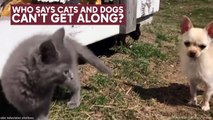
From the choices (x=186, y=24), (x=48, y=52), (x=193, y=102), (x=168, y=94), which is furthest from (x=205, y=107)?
(x=48, y=52)

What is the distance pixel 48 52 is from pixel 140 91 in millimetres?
2617

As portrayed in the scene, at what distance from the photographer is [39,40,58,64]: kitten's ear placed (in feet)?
11.2

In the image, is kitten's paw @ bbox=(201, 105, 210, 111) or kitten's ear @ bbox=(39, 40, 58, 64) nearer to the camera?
kitten's ear @ bbox=(39, 40, 58, 64)

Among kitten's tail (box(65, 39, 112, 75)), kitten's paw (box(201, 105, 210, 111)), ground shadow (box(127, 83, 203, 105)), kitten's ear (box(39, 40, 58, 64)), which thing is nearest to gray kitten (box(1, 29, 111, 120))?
kitten's ear (box(39, 40, 58, 64))

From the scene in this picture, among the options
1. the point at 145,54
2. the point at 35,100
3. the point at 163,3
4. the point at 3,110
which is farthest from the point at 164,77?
the point at 163,3

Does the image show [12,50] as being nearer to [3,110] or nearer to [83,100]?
[3,110]

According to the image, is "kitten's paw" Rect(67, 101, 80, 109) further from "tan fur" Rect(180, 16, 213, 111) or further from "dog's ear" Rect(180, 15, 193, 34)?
"dog's ear" Rect(180, 15, 193, 34)

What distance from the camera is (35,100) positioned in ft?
12.5

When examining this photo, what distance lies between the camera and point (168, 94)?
19.4 feet

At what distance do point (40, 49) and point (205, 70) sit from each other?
258 cm

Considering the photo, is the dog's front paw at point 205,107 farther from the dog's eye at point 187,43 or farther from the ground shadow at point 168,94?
the dog's eye at point 187,43

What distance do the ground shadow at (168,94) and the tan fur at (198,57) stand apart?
0.37 metres

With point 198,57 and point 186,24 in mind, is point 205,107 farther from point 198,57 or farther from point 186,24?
point 186,24

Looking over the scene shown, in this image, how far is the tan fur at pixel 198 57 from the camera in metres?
5.29
